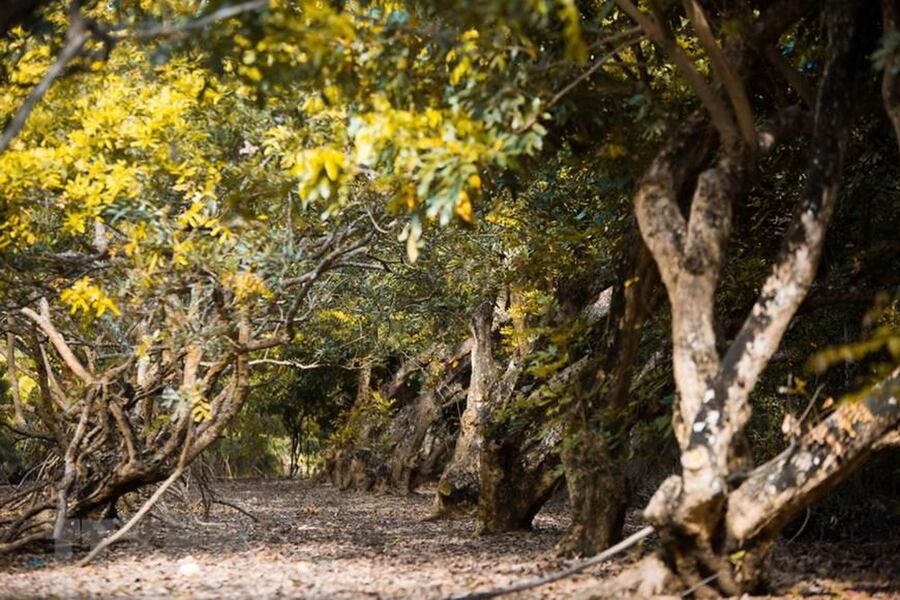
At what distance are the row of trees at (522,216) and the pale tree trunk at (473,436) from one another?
0.08m

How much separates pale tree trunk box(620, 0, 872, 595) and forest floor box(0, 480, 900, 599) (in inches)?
33.8

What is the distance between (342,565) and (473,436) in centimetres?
590

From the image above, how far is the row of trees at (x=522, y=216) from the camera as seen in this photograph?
5574mm

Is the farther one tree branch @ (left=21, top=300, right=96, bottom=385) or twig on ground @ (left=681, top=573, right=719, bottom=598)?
tree branch @ (left=21, top=300, right=96, bottom=385)

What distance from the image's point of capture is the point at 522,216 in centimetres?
1173

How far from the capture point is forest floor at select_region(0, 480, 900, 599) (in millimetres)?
7148

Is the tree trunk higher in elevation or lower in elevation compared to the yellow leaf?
lower

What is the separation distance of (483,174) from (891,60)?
2646mm

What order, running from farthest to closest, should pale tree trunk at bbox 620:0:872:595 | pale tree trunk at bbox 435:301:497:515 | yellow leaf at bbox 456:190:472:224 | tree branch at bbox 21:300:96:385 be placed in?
pale tree trunk at bbox 435:301:497:515
tree branch at bbox 21:300:96:385
pale tree trunk at bbox 620:0:872:595
yellow leaf at bbox 456:190:472:224

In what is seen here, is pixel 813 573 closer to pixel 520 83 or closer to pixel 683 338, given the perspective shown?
pixel 683 338

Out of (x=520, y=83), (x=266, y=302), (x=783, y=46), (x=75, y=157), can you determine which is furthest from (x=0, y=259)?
(x=783, y=46)

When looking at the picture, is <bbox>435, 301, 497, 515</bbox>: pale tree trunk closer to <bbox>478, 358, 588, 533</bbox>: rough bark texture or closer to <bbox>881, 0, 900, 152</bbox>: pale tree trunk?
<bbox>478, 358, 588, 533</bbox>: rough bark texture

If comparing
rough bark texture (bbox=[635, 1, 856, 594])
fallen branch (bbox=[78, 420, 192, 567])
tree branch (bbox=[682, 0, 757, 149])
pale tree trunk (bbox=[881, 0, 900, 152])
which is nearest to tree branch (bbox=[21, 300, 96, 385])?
fallen branch (bbox=[78, 420, 192, 567])

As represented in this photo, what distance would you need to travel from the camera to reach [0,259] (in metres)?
8.66
